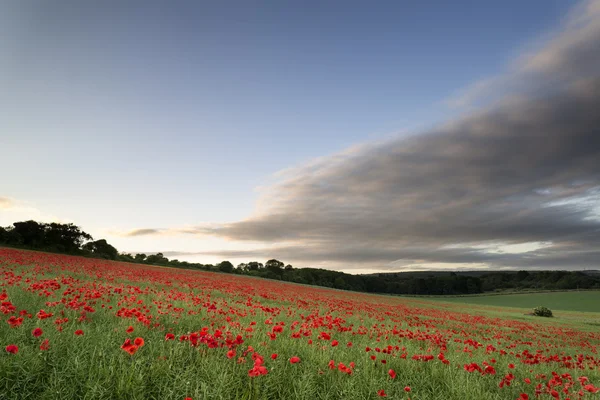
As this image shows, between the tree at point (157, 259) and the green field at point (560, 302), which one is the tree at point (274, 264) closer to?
the tree at point (157, 259)

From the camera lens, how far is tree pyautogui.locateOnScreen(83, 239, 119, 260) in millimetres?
57156

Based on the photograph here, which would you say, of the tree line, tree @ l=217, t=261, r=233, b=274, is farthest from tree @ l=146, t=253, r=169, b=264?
tree @ l=217, t=261, r=233, b=274

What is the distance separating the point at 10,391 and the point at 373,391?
413 centimetres

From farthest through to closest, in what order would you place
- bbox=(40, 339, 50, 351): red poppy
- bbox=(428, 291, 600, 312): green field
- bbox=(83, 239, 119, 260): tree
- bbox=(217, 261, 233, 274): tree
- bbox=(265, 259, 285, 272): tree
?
bbox=(265, 259, 285, 272): tree → bbox=(217, 261, 233, 274): tree → bbox=(428, 291, 600, 312): green field → bbox=(83, 239, 119, 260): tree → bbox=(40, 339, 50, 351): red poppy

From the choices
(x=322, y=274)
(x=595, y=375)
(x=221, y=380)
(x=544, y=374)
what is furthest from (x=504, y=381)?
(x=322, y=274)

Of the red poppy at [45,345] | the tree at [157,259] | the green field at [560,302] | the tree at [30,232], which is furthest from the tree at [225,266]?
the red poppy at [45,345]

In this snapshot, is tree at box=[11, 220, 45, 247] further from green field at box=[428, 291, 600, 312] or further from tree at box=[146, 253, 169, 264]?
green field at box=[428, 291, 600, 312]

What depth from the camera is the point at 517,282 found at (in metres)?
116

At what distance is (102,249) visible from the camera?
59156mm

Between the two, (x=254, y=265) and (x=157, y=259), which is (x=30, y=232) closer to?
(x=157, y=259)

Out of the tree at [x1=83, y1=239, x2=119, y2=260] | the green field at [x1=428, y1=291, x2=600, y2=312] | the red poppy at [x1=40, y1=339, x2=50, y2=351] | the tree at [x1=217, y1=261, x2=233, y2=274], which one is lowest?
the green field at [x1=428, y1=291, x2=600, y2=312]

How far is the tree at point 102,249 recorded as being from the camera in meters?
57.2

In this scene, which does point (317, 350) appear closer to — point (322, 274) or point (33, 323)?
point (33, 323)

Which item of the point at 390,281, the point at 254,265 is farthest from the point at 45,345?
the point at 390,281
